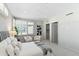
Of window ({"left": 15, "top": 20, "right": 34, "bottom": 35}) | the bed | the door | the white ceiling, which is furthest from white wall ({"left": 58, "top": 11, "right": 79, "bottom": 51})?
window ({"left": 15, "top": 20, "right": 34, "bottom": 35})

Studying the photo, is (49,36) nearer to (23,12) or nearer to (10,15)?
(23,12)

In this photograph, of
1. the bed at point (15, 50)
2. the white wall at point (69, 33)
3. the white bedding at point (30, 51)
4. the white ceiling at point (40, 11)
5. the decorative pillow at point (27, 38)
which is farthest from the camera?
the white wall at point (69, 33)

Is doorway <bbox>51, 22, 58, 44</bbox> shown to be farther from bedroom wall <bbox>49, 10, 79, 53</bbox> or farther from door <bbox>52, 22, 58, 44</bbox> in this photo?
bedroom wall <bbox>49, 10, 79, 53</bbox>

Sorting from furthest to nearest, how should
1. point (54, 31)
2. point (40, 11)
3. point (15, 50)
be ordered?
point (54, 31) → point (40, 11) → point (15, 50)

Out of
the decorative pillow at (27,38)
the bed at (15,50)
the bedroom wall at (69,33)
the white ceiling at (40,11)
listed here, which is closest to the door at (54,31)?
the bedroom wall at (69,33)

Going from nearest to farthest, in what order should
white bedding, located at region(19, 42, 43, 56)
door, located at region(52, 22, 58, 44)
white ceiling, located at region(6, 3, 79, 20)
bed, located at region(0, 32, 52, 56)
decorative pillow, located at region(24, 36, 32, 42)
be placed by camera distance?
1. bed, located at region(0, 32, 52, 56)
2. white bedding, located at region(19, 42, 43, 56)
3. white ceiling, located at region(6, 3, 79, 20)
4. decorative pillow, located at region(24, 36, 32, 42)
5. door, located at region(52, 22, 58, 44)

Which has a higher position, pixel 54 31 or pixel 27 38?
pixel 54 31

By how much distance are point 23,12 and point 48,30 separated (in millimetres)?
985

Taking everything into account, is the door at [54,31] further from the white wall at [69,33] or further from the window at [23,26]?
the window at [23,26]

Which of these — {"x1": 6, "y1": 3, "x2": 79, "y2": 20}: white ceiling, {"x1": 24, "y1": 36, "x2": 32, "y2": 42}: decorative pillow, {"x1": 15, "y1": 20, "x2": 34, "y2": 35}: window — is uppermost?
{"x1": 6, "y1": 3, "x2": 79, "y2": 20}: white ceiling

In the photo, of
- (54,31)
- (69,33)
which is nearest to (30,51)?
(54,31)

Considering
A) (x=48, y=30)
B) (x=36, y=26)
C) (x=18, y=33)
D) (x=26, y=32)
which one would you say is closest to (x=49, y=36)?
(x=48, y=30)

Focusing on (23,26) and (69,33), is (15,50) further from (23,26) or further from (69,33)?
(69,33)

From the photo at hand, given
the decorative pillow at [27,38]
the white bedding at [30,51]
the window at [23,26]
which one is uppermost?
the window at [23,26]
